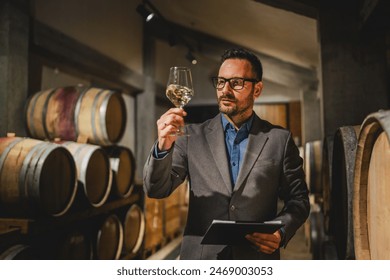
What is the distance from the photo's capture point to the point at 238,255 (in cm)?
149

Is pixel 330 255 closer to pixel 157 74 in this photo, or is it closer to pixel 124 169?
pixel 124 169

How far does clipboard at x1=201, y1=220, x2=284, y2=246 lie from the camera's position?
1.18m

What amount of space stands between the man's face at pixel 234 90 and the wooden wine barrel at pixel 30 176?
1.32 metres

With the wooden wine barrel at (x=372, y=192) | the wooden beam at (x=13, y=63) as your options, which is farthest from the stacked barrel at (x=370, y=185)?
the wooden beam at (x=13, y=63)

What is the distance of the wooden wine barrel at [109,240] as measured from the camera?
119 inches

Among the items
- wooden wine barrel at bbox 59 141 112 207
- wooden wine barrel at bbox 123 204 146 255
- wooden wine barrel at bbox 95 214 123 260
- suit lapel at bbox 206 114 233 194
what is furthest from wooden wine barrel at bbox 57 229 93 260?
suit lapel at bbox 206 114 233 194

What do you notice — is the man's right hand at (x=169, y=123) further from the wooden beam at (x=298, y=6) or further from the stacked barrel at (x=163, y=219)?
the stacked barrel at (x=163, y=219)

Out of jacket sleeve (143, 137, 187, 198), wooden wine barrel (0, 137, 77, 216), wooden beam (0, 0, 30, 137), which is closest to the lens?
jacket sleeve (143, 137, 187, 198)

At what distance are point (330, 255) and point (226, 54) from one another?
133 centimetres

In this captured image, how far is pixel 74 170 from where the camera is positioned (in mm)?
2469

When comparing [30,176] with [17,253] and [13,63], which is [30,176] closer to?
[17,253]

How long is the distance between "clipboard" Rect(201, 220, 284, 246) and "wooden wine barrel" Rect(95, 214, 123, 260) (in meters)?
1.94

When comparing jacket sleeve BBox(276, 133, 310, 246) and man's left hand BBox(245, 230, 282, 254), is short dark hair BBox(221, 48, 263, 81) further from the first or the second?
man's left hand BBox(245, 230, 282, 254)

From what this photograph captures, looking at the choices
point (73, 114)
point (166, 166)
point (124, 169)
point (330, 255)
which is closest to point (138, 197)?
point (124, 169)
